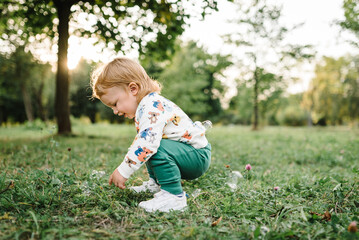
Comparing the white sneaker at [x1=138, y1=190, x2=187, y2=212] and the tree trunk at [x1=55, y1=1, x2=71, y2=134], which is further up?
the tree trunk at [x1=55, y1=1, x2=71, y2=134]

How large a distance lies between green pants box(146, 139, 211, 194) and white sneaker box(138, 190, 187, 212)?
44 millimetres

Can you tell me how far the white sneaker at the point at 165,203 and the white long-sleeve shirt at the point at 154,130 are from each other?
268 mm

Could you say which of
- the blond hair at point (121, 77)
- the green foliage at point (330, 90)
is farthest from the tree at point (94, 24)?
the green foliage at point (330, 90)

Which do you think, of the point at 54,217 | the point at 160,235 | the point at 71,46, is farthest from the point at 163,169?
the point at 71,46

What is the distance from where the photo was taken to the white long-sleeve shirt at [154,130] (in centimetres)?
183

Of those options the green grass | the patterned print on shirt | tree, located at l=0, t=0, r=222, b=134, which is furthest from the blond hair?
tree, located at l=0, t=0, r=222, b=134

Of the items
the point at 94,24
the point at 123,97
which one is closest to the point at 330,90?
the point at 94,24

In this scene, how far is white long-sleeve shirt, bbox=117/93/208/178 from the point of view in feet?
6.01

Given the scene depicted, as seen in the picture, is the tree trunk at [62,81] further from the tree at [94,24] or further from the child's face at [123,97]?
the child's face at [123,97]

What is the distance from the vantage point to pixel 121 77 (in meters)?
2.08

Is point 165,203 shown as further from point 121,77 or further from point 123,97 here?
point 121,77

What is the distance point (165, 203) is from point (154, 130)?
54 cm

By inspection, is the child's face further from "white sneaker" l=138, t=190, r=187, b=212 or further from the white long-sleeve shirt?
"white sneaker" l=138, t=190, r=187, b=212

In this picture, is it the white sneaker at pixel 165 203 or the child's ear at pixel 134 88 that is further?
the child's ear at pixel 134 88
